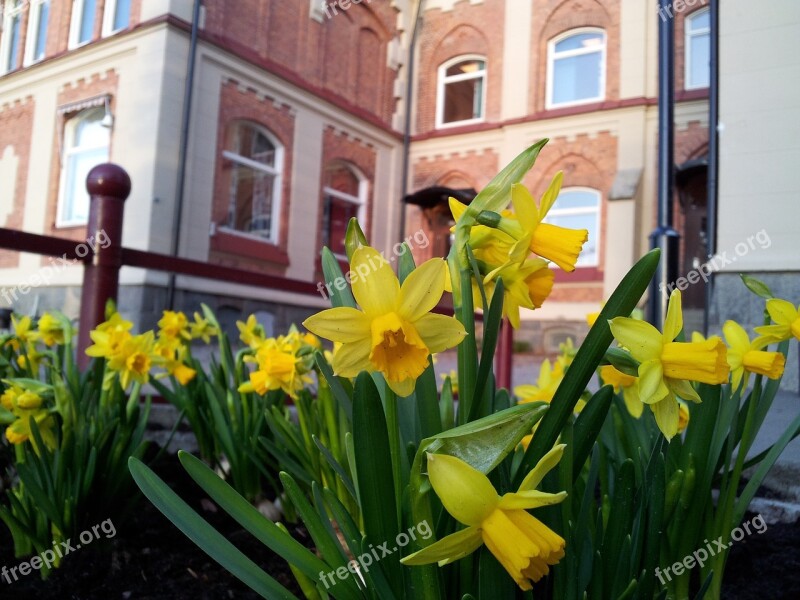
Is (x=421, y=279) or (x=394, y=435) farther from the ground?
(x=421, y=279)

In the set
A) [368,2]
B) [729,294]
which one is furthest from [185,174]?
[729,294]

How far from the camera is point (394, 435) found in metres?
0.61

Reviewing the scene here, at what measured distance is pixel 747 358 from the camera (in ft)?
2.66

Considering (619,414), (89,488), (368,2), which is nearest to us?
(619,414)

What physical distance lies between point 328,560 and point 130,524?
2.56ft

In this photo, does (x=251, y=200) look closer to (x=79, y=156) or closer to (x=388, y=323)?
(x=79, y=156)

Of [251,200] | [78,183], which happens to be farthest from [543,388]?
[78,183]

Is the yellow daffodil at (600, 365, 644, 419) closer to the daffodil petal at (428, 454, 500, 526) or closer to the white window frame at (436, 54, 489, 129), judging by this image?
the daffodil petal at (428, 454, 500, 526)

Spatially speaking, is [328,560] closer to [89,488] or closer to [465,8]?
[89,488]
